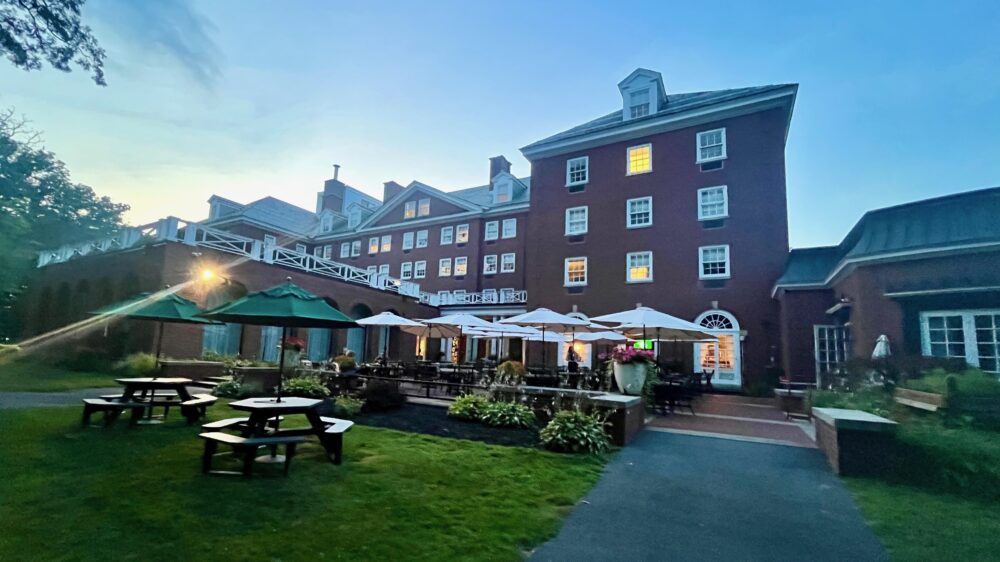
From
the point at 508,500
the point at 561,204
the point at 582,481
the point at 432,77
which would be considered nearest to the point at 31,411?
the point at 508,500

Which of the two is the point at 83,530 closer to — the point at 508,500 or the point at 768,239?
the point at 508,500

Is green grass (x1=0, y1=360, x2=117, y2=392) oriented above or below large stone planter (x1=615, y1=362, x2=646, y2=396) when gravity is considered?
below

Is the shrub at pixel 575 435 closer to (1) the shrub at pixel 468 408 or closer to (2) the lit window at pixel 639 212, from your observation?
(1) the shrub at pixel 468 408

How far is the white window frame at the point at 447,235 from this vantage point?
30469 mm

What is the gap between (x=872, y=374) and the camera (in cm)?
934

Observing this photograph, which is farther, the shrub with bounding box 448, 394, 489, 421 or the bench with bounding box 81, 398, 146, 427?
the shrub with bounding box 448, 394, 489, 421

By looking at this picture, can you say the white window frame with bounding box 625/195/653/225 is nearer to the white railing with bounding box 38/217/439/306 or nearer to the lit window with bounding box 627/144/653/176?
the lit window with bounding box 627/144/653/176

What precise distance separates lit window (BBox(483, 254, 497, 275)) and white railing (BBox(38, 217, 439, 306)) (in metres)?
7.49

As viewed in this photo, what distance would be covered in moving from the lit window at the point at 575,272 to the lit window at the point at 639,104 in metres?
7.78

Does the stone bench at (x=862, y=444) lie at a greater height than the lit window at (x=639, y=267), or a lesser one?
lesser

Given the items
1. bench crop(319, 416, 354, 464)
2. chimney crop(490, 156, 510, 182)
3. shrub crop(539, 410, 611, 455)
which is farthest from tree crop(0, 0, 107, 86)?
chimney crop(490, 156, 510, 182)

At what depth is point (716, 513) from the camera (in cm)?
440

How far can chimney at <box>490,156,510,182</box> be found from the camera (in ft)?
104

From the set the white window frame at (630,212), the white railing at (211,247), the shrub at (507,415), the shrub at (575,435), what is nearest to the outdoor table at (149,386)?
the shrub at (507,415)
